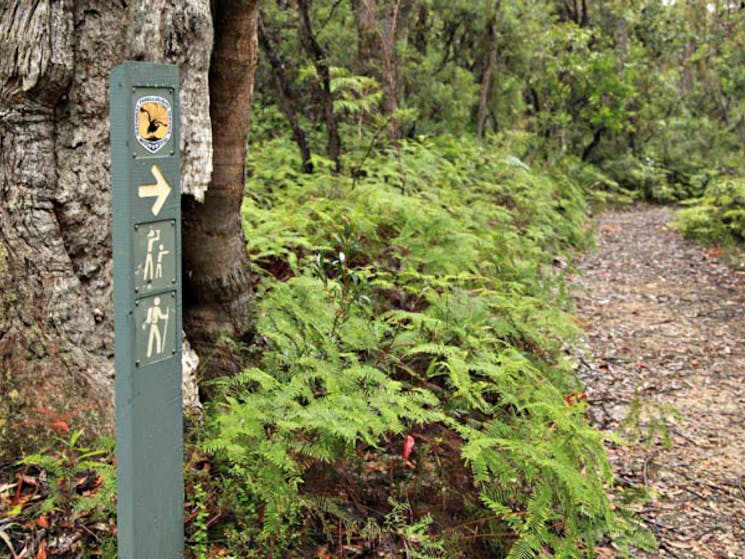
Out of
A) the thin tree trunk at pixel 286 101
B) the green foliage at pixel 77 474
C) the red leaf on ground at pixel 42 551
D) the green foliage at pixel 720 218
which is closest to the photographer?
the red leaf on ground at pixel 42 551

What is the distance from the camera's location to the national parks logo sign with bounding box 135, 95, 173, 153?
2.56 meters

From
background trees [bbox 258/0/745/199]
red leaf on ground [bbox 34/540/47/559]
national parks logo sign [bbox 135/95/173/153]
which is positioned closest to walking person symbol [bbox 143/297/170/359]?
national parks logo sign [bbox 135/95/173/153]

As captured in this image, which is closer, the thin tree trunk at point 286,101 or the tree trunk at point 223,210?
the tree trunk at point 223,210

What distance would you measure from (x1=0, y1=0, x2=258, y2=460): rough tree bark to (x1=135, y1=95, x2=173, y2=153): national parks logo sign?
111 centimetres

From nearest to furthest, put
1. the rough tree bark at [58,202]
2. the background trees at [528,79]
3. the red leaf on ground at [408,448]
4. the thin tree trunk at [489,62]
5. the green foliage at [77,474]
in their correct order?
1. the green foliage at [77,474]
2. the rough tree bark at [58,202]
3. the red leaf on ground at [408,448]
4. the background trees at [528,79]
5. the thin tree trunk at [489,62]

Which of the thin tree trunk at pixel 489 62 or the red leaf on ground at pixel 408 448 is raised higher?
the thin tree trunk at pixel 489 62

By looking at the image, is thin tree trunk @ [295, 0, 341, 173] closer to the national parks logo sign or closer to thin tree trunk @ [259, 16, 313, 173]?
thin tree trunk @ [259, 16, 313, 173]

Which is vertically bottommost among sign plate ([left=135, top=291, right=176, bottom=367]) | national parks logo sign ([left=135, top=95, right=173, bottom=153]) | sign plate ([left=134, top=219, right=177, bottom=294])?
sign plate ([left=135, top=291, right=176, bottom=367])

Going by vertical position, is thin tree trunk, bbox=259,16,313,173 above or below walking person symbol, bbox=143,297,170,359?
above

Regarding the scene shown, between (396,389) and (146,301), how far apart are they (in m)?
1.91

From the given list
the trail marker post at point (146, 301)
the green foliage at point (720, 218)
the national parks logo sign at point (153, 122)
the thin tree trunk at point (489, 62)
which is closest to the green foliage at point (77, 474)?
the trail marker post at point (146, 301)

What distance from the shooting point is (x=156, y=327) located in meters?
2.70

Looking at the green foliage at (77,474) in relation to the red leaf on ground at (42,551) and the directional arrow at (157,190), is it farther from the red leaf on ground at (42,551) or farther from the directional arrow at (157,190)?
the directional arrow at (157,190)

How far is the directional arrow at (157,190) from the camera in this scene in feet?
8.53
